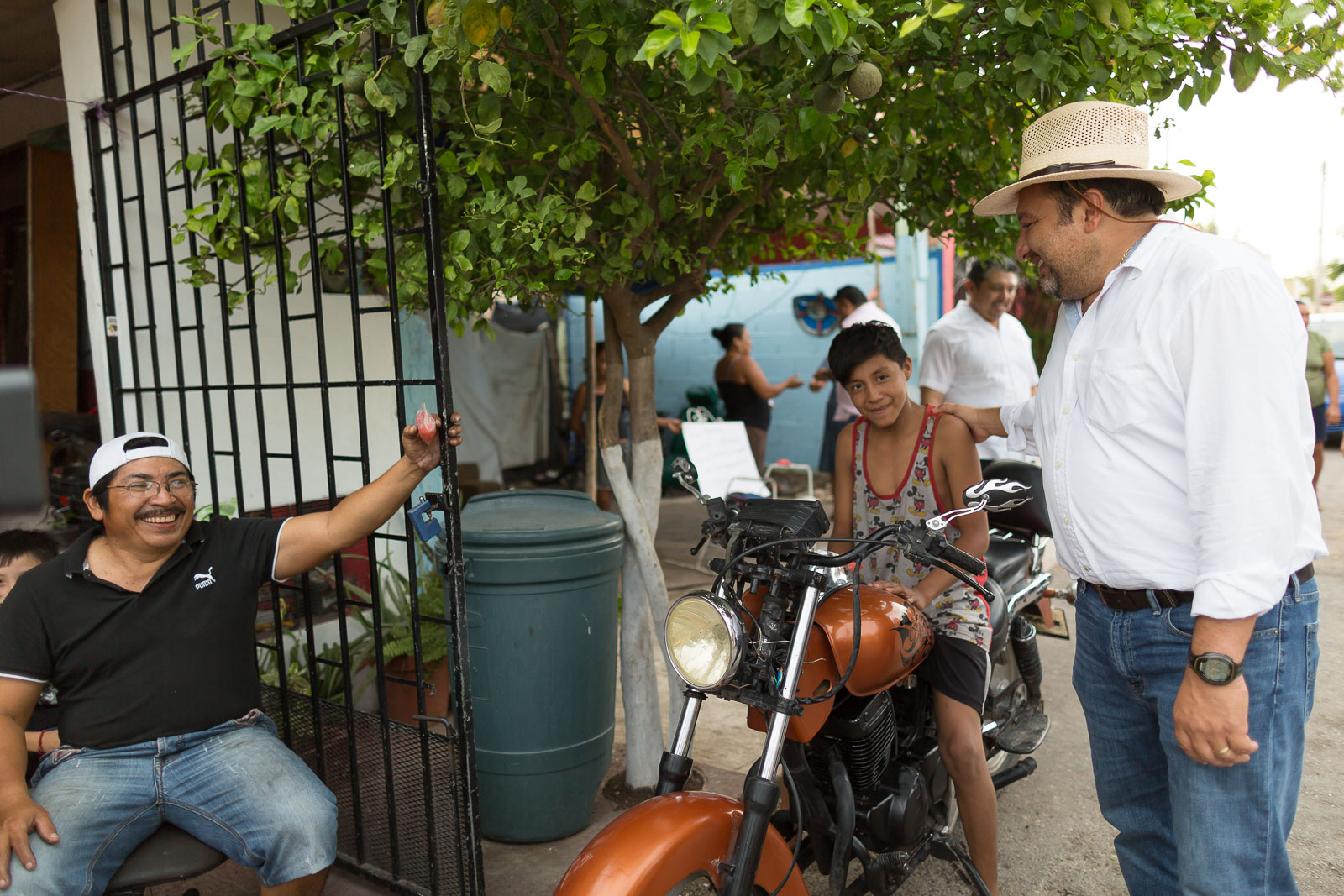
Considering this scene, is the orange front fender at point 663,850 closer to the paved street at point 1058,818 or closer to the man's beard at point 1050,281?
the paved street at point 1058,818

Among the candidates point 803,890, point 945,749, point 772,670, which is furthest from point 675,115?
point 803,890

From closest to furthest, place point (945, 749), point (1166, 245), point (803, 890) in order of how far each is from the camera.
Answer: point (1166, 245) → point (803, 890) → point (945, 749)

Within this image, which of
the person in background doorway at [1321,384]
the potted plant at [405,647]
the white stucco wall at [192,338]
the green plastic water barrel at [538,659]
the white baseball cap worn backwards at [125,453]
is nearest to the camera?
the white baseball cap worn backwards at [125,453]

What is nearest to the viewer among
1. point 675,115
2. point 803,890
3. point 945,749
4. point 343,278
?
point 803,890

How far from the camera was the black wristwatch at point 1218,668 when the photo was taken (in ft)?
5.15

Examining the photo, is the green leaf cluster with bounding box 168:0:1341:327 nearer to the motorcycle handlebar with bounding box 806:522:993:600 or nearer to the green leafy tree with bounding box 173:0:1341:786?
the green leafy tree with bounding box 173:0:1341:786

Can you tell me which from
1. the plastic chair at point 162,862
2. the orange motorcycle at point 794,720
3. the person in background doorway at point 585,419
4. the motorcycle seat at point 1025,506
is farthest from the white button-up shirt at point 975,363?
the plastic chair at point 162,862

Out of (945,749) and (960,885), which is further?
(960,885)

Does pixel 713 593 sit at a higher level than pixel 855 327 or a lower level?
lower

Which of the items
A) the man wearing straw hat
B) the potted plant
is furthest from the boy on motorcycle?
the potted plant

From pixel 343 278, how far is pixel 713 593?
3556 millimetres

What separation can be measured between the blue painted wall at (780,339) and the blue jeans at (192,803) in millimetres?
8458

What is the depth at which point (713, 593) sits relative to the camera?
6.19 ft

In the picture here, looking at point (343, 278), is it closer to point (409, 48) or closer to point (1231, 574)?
point (409, 48)
